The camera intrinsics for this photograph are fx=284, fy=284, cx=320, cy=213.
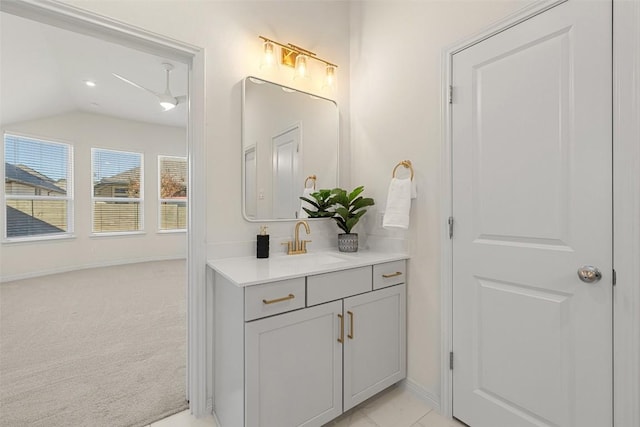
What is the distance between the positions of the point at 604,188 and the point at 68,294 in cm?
536

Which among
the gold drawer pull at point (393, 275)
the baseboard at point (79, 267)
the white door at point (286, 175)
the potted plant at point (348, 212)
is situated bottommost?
the baseboard at point (79, 267)

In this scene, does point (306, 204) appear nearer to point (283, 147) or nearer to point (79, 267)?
point (283, 147)

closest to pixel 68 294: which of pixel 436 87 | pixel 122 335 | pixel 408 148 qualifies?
pixel 122 335

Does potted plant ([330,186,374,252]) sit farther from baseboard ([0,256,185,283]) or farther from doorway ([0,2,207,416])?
baseboard ([0,256,185,283])

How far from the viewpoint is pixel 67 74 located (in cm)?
369

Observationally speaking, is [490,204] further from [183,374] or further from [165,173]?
[165,173]

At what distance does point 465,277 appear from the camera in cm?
159

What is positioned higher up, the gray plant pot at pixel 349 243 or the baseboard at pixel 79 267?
the gray plant pot at pixel 349 243

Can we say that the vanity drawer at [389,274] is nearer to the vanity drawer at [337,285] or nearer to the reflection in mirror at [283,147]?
the vanity drawer at [337,285]

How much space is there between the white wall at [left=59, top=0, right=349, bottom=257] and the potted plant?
0.38 meters

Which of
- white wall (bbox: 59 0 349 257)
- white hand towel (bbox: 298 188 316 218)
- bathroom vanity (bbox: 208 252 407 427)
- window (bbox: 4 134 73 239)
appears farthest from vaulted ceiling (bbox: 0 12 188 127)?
bathroom vanity (bbox: 208 252 407 427)

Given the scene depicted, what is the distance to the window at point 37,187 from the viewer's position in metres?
4.56

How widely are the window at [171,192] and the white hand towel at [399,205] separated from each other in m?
5.38

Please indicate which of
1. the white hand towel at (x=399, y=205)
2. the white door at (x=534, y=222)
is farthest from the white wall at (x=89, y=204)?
the white door at (x=534, y=222)
